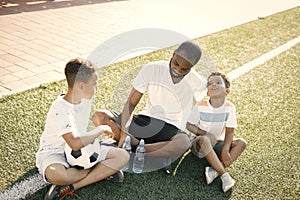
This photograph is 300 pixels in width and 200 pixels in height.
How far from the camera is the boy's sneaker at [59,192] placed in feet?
9.56

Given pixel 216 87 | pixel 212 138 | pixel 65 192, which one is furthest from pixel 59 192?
pixel 216 87

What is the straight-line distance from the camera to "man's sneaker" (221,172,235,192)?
134 inches

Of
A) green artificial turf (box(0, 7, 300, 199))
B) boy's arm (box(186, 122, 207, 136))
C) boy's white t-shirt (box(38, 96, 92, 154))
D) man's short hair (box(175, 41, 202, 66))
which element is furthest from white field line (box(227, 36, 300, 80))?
boy's white t-shirt (box(38, 96, 92, 154))

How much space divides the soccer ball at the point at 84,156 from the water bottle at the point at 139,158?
0.45m

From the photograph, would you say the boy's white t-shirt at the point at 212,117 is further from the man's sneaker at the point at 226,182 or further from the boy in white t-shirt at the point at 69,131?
the boy in white t-shirt at the point at 69,131

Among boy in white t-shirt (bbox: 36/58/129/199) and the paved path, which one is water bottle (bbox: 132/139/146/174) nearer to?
boy in white t-shirt (bbox: 36/58/129/199)

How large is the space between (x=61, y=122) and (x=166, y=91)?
1.12 m

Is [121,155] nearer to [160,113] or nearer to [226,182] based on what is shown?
[160,113]

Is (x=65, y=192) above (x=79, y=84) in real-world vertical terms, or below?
below

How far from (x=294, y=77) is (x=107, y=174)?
4.46m

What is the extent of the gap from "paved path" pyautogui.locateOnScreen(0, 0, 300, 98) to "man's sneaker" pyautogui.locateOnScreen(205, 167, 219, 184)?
2.30 metres

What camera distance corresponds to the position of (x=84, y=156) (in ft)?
10.0

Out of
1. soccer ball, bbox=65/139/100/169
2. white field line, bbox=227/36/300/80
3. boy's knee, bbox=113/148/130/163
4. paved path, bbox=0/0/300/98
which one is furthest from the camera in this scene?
white field line, bbox=227/36/300/80

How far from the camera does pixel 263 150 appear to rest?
4.18 m
